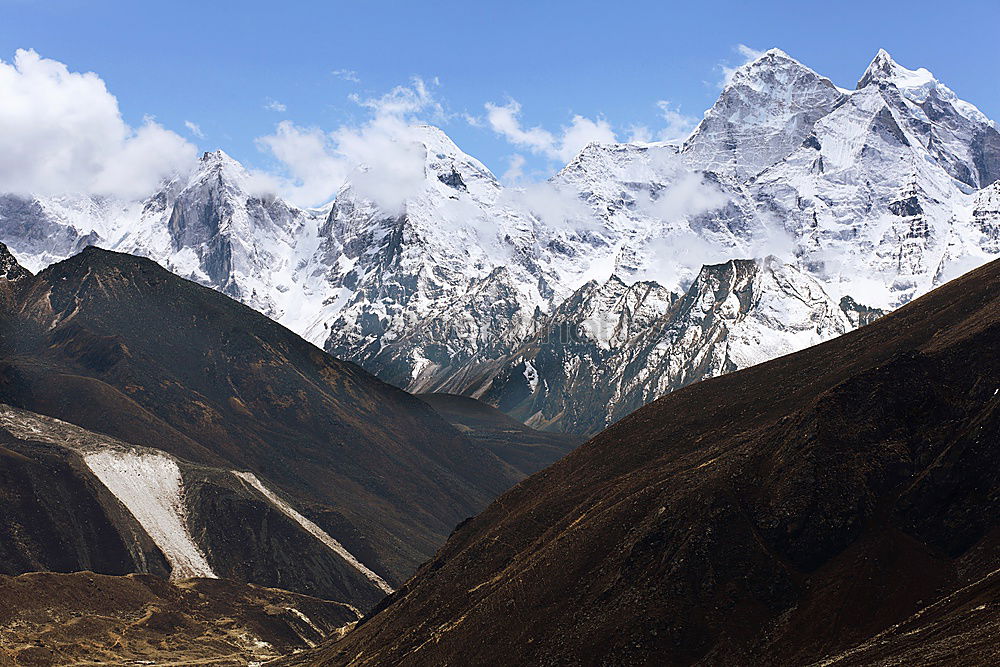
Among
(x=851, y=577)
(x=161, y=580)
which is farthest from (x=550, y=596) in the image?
(x=161, y=580)

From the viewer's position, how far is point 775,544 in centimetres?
9775

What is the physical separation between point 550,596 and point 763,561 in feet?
67.1

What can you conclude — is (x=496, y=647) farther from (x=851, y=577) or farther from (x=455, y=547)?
(x=455, y=547)

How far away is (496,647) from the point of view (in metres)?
102

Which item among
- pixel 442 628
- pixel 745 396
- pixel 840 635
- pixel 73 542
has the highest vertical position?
pixel 73 542

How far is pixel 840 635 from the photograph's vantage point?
276 feet

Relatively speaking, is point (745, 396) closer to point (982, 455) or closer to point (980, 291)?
point (980, 291)

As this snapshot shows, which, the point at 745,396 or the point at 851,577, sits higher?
the point at 745,396

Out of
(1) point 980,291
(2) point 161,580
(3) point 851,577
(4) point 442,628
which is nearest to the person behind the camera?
(3) point 851,577

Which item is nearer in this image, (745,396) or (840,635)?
(840,635)

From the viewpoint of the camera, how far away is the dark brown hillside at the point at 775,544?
287ft

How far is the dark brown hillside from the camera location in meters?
87.4

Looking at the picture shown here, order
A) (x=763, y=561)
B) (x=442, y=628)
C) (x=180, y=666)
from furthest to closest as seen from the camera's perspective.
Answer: (x=180, y=666)
(x=442, y=628)
(x=763, y=561)

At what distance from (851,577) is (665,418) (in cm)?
5312
